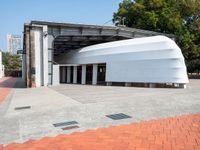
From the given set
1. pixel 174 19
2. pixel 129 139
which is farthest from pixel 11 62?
pixel 129 139

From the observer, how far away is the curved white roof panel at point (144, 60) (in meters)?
20.4

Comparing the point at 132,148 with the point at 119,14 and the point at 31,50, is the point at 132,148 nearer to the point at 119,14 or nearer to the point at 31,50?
the point at 31,50

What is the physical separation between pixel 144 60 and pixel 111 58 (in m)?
3.77

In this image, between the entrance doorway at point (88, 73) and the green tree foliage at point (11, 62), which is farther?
the green tree foliage at point (11, 62)

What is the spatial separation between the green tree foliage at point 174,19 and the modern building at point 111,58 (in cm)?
1499

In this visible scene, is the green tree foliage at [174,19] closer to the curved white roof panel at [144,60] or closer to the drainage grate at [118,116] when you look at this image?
the curved white roof panel at [144,60]

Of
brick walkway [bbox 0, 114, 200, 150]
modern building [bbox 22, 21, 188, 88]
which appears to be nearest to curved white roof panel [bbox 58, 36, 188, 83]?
modern building [bbox 22, 21, 188, 88]

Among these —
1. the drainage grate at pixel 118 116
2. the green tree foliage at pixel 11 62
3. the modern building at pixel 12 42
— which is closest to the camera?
the drainage grate at pixel 118 116

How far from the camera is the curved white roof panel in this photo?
2036 cm

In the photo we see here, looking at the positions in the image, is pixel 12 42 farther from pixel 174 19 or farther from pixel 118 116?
pixel 118 116

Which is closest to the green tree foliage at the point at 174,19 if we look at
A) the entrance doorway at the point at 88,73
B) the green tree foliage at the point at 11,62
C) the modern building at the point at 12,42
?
the entrance doorway at the point at 88,73

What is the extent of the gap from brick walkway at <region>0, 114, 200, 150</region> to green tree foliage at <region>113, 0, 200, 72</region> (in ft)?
116

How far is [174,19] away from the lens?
39500 millimetres

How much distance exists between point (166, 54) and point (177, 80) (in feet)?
8.31
